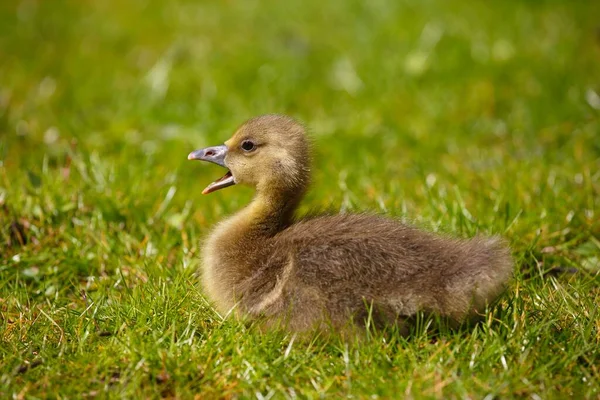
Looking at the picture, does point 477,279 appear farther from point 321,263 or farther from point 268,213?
point 268,213

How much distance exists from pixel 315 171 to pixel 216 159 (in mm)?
508

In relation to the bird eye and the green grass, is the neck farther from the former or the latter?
the green grass

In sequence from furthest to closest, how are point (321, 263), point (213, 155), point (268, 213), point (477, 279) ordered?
point (213, 155)
point (268, 213)
point (321, 263)
point (477, 279)

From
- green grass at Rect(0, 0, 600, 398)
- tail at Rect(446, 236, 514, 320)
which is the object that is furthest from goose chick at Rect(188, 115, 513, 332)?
green grass at Rect(0, 0, 600, 398)

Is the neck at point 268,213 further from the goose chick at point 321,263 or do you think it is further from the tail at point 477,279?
the tail at point 477,279

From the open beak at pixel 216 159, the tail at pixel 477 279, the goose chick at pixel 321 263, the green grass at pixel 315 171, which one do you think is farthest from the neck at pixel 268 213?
the tail at pixel 477 279

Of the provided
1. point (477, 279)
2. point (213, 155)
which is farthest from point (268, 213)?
point (477, 279)

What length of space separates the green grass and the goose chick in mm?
137

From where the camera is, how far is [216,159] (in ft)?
13.5

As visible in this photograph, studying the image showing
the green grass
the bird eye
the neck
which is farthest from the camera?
the bird eye

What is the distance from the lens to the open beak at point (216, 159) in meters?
4.07

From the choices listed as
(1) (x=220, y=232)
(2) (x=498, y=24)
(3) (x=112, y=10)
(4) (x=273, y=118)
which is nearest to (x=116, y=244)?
(1) (x=220, y=232)

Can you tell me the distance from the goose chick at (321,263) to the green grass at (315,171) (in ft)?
0.45

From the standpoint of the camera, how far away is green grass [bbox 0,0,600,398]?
3340 mm
